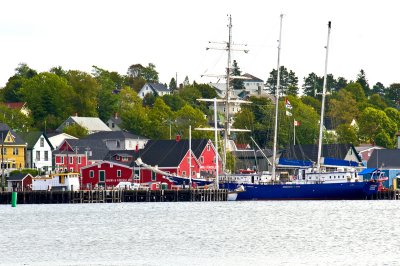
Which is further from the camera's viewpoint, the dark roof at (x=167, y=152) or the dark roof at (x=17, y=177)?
the dark roof at (x=167, y=152)

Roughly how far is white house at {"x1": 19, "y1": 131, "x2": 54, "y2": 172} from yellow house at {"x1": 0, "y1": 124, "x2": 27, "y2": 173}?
263 centimetres

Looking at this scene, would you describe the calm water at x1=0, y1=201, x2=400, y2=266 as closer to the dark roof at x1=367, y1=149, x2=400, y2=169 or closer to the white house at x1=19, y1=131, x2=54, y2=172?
the dark roof at x1=367, y1=149, x2=400, y2=169

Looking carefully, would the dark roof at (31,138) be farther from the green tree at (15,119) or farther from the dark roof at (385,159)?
the dark roof at (385,159)

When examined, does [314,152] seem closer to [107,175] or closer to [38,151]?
[107,175]

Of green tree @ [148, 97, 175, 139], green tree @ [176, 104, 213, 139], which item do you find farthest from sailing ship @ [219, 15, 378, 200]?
green tree @ [148, 97, 175, 139]

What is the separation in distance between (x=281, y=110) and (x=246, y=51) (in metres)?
50.3

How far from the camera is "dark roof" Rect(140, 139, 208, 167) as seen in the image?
141625 millimetres

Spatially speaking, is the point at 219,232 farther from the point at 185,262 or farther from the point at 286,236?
the point at 185,262

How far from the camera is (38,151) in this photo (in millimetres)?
161625

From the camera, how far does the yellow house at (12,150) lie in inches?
6088

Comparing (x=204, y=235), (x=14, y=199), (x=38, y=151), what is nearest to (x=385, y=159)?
(x=38, y=151)

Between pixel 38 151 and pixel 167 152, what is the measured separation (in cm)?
2484

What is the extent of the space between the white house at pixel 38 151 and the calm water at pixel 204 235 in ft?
157

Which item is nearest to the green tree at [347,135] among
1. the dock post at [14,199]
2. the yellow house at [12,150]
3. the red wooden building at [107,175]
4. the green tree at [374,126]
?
the green tree at [374,126]
